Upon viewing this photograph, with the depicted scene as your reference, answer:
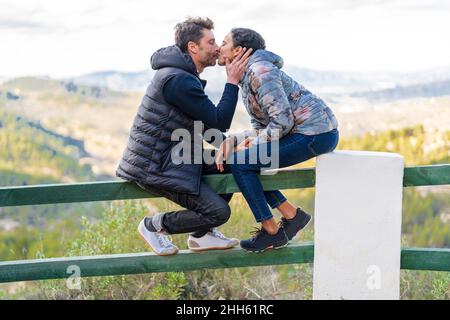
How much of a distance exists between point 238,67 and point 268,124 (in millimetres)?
338

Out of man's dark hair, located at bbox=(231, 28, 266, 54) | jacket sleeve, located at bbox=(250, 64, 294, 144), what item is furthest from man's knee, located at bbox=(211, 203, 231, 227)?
man's dark hair, located at bbox=(231, 28, 266, 54)

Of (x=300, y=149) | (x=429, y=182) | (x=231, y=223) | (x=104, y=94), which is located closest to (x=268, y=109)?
(x=300, y=149)

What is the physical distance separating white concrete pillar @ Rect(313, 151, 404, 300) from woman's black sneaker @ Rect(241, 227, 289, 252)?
21cm

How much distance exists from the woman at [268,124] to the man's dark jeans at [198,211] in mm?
144

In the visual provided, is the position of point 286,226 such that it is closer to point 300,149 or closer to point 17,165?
point 300,149

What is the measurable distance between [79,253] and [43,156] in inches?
442

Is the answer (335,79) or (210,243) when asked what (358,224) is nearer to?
(210,243)

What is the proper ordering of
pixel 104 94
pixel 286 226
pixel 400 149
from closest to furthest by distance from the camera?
pixel 286 226 < pixel 400 149 < pixel 104 94

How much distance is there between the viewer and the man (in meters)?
4.48

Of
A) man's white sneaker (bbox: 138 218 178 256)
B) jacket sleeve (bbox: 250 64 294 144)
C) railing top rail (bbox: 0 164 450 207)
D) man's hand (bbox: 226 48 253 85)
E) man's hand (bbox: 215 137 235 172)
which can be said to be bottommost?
man's white sneaker (bbox: 138 218 178 256)

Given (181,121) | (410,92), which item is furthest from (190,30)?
(410,92)

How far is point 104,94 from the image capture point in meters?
22.7

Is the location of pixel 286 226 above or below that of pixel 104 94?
below

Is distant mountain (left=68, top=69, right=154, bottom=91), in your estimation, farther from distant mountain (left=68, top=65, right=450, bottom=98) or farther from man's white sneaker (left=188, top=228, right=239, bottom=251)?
man's white sneaker (left=188, top=228, right=239, bottom=251)
